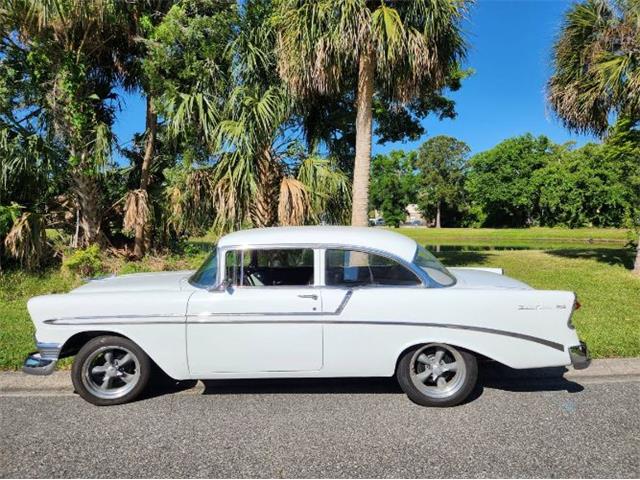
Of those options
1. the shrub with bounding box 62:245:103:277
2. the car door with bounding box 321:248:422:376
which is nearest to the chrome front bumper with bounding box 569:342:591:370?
the car door with bounding box 321:248:422:376

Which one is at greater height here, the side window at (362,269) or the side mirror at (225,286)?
the side window at (362,269)

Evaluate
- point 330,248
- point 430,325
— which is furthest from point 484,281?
point 330,248

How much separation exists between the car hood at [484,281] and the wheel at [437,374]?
0.57 metres

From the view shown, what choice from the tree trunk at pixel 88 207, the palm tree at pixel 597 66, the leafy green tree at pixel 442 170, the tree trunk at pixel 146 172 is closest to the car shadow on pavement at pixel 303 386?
the tree trunk at pixel 146 172

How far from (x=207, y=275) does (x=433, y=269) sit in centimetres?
193

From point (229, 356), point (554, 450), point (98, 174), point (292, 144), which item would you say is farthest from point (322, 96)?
point (554, 450)

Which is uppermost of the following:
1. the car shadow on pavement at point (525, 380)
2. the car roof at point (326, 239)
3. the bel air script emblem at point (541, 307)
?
the car roof at point (326, 239)

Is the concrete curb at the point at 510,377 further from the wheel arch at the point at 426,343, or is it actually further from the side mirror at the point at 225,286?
the side mirror at the point at 225,286

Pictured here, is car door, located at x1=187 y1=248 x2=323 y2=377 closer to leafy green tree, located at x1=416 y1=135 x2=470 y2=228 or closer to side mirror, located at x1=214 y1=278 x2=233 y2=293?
side mirror, located at x1=214 y1=278 x2=233 y2=293

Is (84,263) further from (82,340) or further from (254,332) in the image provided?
(254,332)

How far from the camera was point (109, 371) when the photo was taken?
3848 mm

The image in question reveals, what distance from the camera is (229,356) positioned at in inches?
146

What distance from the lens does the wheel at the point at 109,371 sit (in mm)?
3783

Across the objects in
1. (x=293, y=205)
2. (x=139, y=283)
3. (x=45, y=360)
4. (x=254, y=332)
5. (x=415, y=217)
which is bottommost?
(x=45, y=360)
